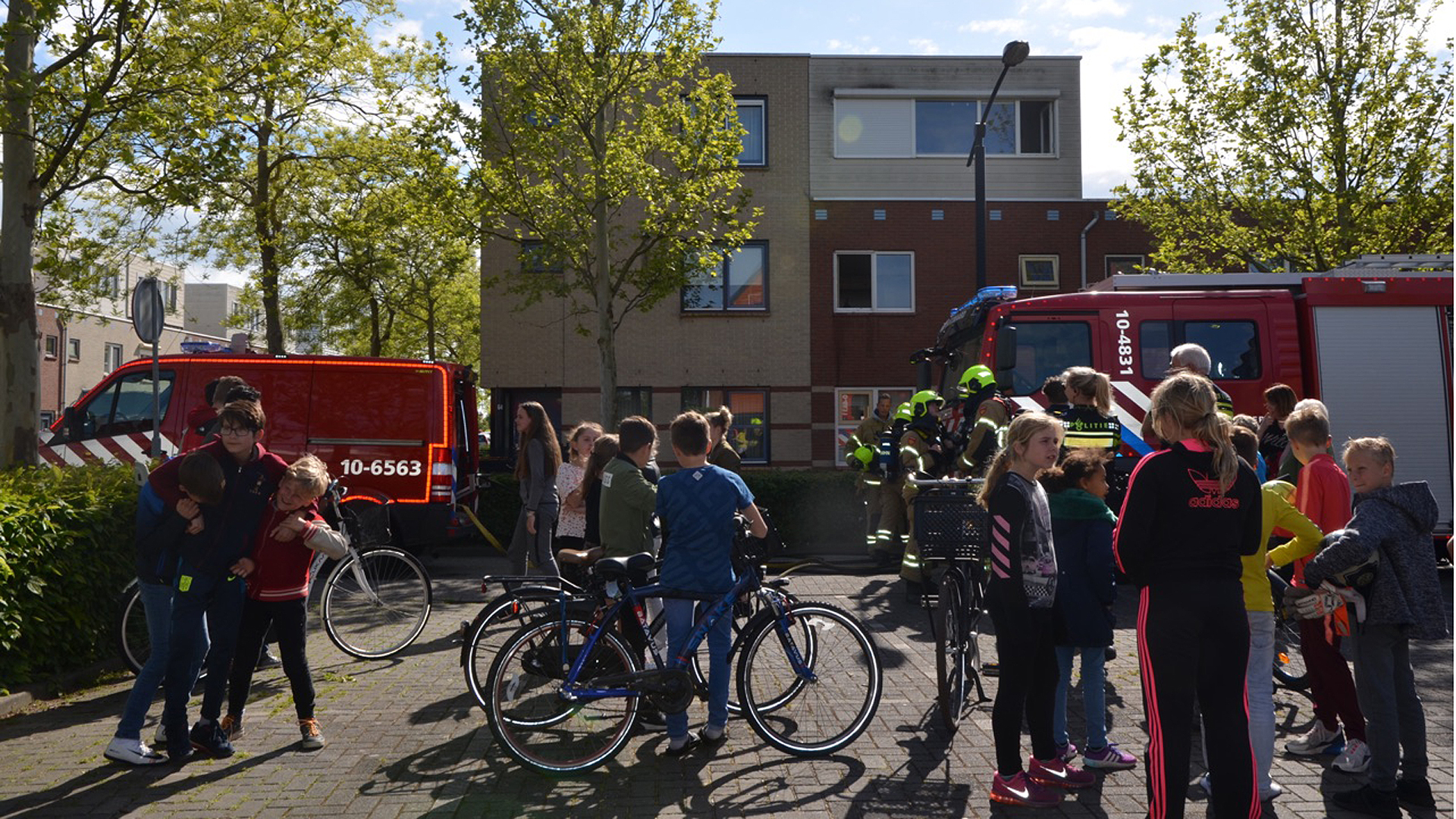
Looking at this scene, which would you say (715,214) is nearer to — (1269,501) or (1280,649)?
(1280,649)

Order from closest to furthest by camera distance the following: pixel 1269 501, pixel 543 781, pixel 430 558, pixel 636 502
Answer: pixel 1269 501 → pixel 543 781 → pixel 636 502 → pixel 430 558

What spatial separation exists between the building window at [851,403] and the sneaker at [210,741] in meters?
17.6

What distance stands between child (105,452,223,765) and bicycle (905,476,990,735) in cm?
365

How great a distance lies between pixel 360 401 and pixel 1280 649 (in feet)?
31.8

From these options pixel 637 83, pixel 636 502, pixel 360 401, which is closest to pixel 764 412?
pixel 637 83

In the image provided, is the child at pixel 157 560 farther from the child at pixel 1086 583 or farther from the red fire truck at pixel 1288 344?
the red fire truck at pixel 1288 344

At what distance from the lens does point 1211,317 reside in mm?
12516

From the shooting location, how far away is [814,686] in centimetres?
560

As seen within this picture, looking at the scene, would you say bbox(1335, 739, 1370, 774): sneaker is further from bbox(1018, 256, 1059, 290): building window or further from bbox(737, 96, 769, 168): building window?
bbox(737, 96, 769, 168): building window

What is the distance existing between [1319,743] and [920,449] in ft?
15.1

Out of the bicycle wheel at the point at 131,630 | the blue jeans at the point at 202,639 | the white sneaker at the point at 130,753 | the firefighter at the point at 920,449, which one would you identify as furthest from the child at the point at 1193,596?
the bicycle wheel at the point at 131,630

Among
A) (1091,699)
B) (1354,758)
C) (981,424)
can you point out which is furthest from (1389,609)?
(981,424)

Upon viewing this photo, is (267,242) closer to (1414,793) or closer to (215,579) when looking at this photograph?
(215,579)

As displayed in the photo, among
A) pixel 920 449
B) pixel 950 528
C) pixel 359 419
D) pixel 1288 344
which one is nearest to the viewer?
pixel 950 528
